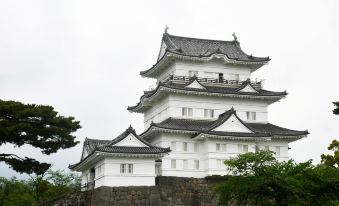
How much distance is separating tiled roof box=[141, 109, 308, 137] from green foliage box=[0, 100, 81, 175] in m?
6.66

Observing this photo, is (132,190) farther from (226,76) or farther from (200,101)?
(226,76)

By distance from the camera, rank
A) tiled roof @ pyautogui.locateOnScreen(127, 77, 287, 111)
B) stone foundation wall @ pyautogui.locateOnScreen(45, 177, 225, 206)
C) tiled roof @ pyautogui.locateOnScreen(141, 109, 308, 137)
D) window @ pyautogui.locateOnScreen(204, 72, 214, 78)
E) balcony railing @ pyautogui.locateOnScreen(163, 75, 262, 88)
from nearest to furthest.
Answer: stone foundation wall @ pyautogui.locateOnScreen(45, 177, 225, 206)
tiled roof @ pyautogui.locateOnScreen(141, 109, 308, 137)
tiled roof @ pyautogui.locateOnScreen(127, 77, 287, 111)
balcony railing @ pyautogui.locateOnScreen(163, 75, 262, 88)
window @ pyautogui.locateOnScreen(204, 72, 214, 78)

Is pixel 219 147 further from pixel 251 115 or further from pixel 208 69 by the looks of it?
pixel 208 69

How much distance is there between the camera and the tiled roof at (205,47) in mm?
37750

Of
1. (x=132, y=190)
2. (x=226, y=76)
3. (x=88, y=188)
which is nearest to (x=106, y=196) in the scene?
(x=132, y=190)

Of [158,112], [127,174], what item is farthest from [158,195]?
[158,112]

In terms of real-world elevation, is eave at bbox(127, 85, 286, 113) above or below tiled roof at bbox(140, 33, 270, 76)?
below

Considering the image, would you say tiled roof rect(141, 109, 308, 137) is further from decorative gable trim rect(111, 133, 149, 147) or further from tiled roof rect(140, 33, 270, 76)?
tiled roof rect(140, 33, 270, 76)

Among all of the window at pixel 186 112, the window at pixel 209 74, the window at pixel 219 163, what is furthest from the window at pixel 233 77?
the window at pixel 219 163

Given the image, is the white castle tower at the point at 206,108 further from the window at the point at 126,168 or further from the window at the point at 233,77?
the window at the point at 126,168

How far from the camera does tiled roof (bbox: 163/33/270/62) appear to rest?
124 ft

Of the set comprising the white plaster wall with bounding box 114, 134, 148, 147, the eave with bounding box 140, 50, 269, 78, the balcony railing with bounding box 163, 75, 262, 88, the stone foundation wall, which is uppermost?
the eave with bounding box 140, 50, 269, 78

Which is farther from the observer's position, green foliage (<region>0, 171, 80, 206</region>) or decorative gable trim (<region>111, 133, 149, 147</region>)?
green foliage (<region>0, 171, 80, 206</region>)

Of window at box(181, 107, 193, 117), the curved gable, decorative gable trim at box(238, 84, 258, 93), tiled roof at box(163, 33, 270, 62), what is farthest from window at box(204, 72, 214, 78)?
the curved gable
